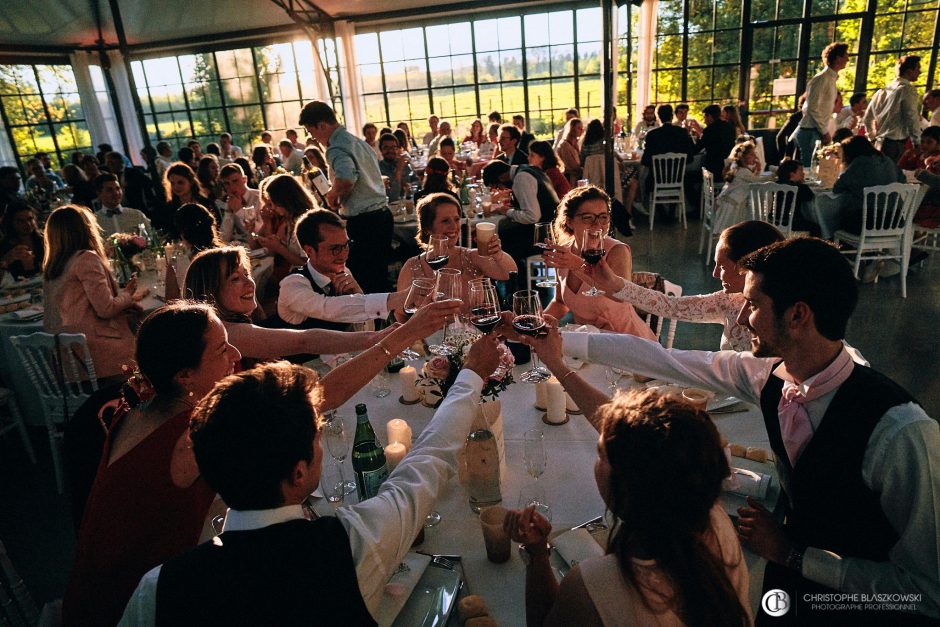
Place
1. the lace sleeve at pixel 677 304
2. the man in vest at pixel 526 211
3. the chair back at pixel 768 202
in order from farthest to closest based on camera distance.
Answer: the chair back at pixel 768 202, the man in vest at pixel 526 211, the lace sleeve at pixel 677 304

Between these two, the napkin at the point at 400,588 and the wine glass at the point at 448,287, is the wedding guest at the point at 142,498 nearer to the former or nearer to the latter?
the napkin at the point at 400,588

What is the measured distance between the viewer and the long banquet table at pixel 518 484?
127 cm

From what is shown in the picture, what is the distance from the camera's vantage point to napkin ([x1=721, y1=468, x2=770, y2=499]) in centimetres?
146

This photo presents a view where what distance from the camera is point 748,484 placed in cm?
147

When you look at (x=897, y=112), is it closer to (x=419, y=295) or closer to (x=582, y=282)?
(x=582, y=282)

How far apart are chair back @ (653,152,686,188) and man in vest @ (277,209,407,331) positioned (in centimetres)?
579

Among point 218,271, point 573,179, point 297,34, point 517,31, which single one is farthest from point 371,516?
point 297,34

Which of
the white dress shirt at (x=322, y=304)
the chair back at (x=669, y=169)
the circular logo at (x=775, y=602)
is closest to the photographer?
the circular logo at (x=775, y=602)

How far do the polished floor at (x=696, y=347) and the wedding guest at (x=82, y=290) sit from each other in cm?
76

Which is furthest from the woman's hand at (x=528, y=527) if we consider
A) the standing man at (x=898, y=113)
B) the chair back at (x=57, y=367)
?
the standing man at (x=898, y=113)

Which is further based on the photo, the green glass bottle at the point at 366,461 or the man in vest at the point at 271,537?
the green glass bottle at the point at 366,461

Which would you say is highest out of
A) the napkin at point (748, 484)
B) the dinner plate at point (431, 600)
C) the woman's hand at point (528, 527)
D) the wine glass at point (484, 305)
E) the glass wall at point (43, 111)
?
the glass wall at point (43, 111)

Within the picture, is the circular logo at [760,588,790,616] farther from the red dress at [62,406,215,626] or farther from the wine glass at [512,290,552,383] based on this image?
the red dress at [62,406,215,626]

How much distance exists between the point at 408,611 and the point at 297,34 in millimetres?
13888
